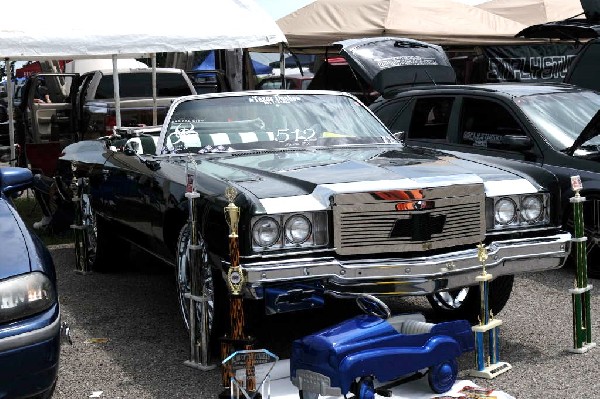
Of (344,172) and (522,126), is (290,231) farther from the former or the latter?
(522,126)

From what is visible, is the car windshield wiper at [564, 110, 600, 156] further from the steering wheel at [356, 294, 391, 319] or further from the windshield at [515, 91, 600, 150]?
the steering wheel at [356, 294, 391, 319]

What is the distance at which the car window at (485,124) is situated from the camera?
8.60 m

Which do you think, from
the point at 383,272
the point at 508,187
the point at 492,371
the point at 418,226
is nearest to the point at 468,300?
the point at 508,187

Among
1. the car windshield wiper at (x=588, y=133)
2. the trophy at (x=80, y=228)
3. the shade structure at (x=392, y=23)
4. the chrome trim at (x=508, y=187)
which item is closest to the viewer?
the chrome trim at (x=508, y=187)

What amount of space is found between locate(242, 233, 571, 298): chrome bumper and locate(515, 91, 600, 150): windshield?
2920 millimetres

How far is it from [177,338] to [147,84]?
1073cm

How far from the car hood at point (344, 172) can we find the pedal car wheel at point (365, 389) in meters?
1.01

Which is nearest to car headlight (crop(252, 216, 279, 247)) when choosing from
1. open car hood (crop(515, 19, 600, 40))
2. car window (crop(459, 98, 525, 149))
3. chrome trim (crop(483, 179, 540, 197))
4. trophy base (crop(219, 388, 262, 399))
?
trophy base (crop(219, 388, 262, 399))

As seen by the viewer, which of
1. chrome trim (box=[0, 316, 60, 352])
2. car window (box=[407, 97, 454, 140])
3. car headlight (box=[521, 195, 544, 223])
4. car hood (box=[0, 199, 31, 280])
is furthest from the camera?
car window (box=[407, 97, 454, 140])

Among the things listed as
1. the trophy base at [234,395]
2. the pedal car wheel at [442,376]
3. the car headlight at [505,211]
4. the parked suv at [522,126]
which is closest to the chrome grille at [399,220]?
the car headlight at [505,211]

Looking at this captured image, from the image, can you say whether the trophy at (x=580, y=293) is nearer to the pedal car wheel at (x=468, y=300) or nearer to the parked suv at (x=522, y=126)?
the pedal car wheel at (x=468, y=300)

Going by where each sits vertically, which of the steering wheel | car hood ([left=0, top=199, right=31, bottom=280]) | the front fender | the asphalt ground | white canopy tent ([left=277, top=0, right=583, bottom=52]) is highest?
white canopy tent ([left=277, top=0, right=583, bottom=52])

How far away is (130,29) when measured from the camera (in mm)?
11023

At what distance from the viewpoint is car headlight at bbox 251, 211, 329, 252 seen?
206 inches
